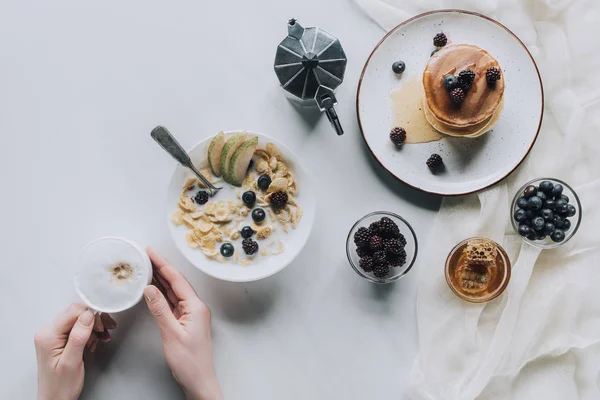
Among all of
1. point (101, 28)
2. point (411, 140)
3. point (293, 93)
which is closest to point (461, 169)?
point (411, 140)

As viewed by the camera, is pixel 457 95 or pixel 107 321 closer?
pixel 457 95

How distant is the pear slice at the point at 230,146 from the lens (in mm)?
1671

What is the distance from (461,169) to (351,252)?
40 cm

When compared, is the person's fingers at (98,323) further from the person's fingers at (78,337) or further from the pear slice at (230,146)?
the pear slice at (230,146)

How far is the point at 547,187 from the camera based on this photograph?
169cm

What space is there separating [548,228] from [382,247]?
1.53 feet

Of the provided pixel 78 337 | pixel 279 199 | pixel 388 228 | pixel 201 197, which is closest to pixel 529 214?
pixel 388 228

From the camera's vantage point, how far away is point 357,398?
183 centimetres

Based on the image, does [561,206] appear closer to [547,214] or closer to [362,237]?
[547,214]

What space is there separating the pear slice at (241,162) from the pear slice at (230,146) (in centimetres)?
1

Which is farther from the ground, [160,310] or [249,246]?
[249,246]

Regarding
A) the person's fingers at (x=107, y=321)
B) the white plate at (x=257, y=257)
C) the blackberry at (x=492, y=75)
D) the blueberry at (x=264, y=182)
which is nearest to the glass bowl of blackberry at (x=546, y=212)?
the blackberry at (x=492, y=75)

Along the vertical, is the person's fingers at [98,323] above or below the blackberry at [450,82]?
below

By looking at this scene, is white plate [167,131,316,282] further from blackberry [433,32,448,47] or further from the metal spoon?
blackberry [433,32,448,47]
